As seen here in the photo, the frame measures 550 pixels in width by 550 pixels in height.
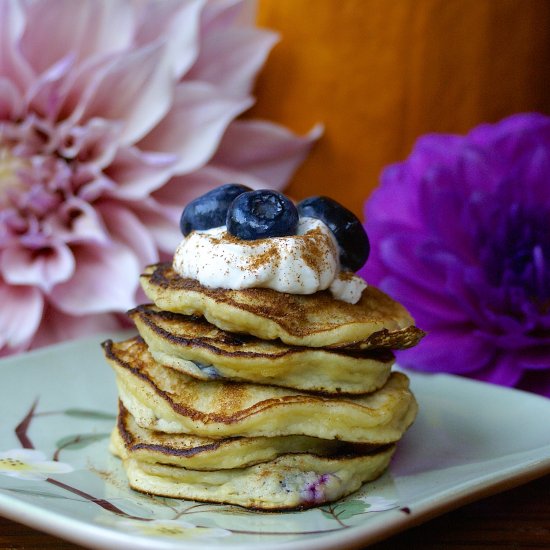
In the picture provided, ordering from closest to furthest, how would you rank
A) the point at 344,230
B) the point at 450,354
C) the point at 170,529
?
the point at 170,529 < the point at 344,230 < the point at 450,354

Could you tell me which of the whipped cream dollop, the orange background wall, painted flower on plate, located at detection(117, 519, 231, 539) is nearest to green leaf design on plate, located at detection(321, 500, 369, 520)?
painted flower on plate, located at detection(117, 519, 231, 539)

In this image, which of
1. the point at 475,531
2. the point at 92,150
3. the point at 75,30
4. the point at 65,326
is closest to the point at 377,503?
the point at 475,531

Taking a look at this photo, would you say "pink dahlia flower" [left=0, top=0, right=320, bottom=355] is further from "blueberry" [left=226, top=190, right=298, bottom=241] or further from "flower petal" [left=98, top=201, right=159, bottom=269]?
"blueberry" [left=226, top=190, right=298, bottom=241]

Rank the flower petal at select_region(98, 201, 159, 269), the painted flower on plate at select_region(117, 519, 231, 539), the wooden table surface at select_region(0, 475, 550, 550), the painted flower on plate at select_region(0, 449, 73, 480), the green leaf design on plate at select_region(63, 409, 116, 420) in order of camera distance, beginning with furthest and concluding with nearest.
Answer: the flower petal at select_region(98, 201, 159, 269) < the green leaf design on plate at select_region(63, 409, 116, 420) < the painted flower on plate at select_region(0, 449, 73, 480) < the wooden table surface at select_region(0, 475, 550, 550) < the painted flower on plate at select_region(117, 519, 231, 539)

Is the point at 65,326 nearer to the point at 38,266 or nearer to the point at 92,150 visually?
the point at 38,266

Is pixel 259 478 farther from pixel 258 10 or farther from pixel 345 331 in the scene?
pixel 258 10

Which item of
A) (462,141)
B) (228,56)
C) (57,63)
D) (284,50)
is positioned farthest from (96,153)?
(462,141)

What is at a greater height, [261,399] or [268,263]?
[268,263]
